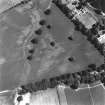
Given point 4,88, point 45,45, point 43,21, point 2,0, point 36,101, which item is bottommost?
point 36,101

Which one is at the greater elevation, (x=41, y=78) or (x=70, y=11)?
(x=70, y=11)

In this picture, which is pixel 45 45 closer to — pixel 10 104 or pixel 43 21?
pixel 43 21

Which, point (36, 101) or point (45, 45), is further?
point (45, 45)

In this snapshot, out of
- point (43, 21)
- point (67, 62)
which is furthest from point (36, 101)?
point (43, 21)

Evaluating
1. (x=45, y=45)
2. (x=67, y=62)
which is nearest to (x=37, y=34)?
(x=45, y=45)

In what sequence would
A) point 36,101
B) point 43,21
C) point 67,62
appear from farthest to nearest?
point 43,21, point 67,62, point 36,101

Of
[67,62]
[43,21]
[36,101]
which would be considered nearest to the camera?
[36,101]
